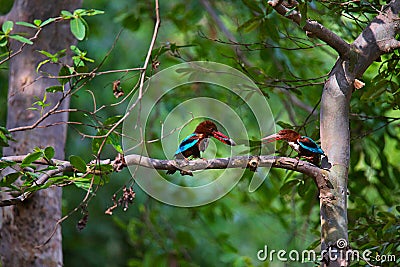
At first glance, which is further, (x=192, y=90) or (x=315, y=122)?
(x=192, y=90)

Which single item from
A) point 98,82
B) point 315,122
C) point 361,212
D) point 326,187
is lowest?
point 326,187

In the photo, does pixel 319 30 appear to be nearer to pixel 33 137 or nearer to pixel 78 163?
pixel 78 163

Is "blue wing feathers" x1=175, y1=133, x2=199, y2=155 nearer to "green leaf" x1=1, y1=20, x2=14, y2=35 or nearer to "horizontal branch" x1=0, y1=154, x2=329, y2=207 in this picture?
"horizontal branch" x1=0, y1=154, x2=329, y2=207

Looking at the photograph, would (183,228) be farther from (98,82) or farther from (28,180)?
(28,180)

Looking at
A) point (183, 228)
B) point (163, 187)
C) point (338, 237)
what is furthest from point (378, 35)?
point (183, 228)

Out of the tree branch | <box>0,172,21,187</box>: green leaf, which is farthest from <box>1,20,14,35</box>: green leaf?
the tree branch

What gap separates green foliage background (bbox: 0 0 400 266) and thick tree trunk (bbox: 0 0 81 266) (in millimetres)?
370

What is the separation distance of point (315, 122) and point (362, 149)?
0.57 m

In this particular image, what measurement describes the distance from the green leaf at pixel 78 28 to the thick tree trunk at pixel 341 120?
2.35 ft

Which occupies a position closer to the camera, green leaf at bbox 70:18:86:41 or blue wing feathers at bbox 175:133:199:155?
blue wing feathers at bbox 175:133:199:155

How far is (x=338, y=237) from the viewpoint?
1.41m

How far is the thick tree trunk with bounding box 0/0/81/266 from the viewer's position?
218cm

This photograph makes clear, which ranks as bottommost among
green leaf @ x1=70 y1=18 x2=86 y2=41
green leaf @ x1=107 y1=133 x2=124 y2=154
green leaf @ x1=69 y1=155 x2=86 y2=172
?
green leaf @ x1=69 y1=155 x2=86 y2=172

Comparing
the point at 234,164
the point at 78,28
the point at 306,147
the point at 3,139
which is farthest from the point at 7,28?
the point at 306,147
